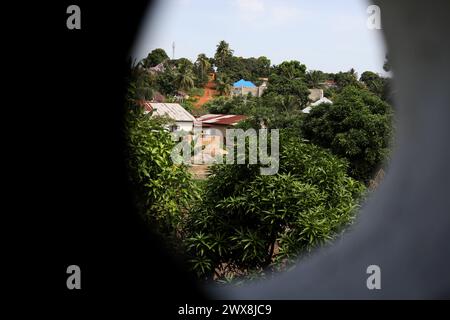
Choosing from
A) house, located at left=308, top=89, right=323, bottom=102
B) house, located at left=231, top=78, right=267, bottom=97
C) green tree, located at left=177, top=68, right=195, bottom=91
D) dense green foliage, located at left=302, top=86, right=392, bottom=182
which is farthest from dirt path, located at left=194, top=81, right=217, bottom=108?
dense green foliage, located at left=302, top=86, right=392, bottom=182

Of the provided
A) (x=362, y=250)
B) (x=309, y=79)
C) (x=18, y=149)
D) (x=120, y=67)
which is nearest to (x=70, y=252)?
(x=18, y=149)

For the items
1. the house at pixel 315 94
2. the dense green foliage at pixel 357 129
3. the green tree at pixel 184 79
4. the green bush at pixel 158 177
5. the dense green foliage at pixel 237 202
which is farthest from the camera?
the house at pixel 315 94

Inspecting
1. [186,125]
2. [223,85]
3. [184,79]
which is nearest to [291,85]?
[184,79]

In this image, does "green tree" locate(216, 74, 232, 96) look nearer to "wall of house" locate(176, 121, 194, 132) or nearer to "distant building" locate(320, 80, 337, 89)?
"distant building" locate(320, 80, 337, 89)

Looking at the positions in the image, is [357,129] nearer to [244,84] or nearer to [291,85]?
[291,85]

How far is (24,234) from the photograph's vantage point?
2057 mm

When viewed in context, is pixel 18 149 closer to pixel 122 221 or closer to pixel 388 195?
pixel 122 221

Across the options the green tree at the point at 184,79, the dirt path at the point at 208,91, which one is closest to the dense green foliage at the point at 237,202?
the green tree at the point at 184,79

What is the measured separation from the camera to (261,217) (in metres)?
3.01

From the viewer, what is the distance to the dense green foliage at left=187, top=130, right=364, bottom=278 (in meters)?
2.95

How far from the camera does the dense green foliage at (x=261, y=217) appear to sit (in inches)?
116

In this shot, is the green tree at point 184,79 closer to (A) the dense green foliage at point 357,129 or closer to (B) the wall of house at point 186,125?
(B) the wall of house at point 186,125

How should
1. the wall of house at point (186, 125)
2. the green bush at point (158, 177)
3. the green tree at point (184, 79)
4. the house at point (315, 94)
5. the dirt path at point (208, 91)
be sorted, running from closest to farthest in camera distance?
1. the green bush at point (158, 177)
2. the wall of house at point (186, 125)
3. the green tree at point (184, 79)
4. the house at point (315, 94)
5. the dirt path at point (208, 91)
